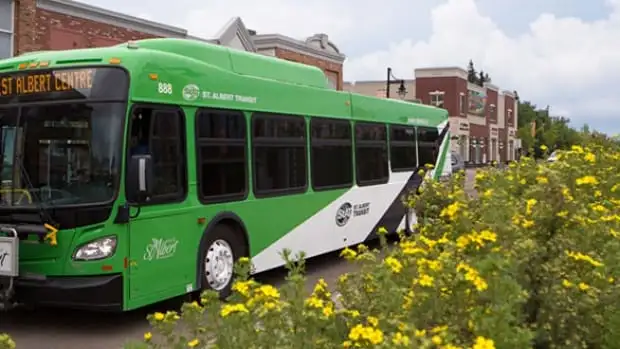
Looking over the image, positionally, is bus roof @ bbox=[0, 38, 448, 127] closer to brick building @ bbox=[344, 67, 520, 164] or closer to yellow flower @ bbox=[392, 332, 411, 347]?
yellow flower @ bbox=[392, 332, 411, 347]

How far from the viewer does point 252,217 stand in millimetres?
9094

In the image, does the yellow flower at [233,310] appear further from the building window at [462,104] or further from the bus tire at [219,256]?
the building window at [462,104]

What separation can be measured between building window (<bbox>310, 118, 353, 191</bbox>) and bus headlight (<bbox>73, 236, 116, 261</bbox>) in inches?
172

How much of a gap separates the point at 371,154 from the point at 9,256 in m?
7.38

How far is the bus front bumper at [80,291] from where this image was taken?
6789mm

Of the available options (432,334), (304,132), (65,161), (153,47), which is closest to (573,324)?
(432,334)

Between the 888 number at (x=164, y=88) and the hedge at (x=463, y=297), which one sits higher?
the 888 number at (x=164, y=88)

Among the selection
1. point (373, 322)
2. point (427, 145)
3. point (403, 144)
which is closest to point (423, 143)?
point (427, 145)

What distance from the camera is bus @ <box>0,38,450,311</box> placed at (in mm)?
6863

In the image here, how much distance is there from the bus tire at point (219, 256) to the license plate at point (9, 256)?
2.02 m

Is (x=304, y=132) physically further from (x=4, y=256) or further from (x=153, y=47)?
(x=4, y=256)

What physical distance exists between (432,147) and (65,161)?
10669mm

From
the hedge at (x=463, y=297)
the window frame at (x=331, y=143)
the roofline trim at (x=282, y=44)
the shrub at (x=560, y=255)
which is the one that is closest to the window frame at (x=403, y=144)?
the window frame at (x=331, y=143)

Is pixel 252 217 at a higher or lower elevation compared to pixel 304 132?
lower
